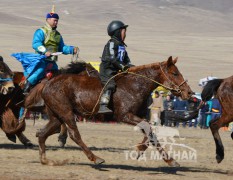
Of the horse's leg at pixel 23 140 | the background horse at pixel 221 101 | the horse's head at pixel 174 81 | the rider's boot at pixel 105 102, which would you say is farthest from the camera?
the horse's leg at pixel 23 140

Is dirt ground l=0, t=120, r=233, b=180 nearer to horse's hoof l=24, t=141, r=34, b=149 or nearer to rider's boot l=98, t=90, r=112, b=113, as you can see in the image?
horse's hoof l=24, t=141, r=34, b=149

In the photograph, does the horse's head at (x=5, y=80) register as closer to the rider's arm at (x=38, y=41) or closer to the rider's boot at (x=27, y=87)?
A: the rider's boot at (x=27, y=87)

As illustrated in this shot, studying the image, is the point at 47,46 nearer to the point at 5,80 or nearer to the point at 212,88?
the point at 5,80

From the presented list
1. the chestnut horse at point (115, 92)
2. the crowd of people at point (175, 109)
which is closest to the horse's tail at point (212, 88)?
the chestnut horse at point (115, 92)

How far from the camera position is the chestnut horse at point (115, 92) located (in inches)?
→ 453

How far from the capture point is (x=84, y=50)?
7275cm

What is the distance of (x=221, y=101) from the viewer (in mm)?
13438

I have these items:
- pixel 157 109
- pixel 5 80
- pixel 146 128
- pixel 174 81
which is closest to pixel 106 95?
pixel 146 128

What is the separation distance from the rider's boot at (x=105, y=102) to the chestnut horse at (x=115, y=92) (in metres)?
0.10

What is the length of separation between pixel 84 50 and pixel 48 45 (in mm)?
58918

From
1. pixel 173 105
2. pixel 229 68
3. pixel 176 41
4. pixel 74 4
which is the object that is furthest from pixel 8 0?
pixel 173 105

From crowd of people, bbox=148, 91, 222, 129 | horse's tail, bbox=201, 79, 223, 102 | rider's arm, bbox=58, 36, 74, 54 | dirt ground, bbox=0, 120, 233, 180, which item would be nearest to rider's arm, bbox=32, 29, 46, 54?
rider's arm, bbox=58, 36, 74, 54

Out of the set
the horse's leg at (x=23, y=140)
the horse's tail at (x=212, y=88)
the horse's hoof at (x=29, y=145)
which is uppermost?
the horse's tail at (x=212, y=88)

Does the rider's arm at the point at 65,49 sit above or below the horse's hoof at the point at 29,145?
above
